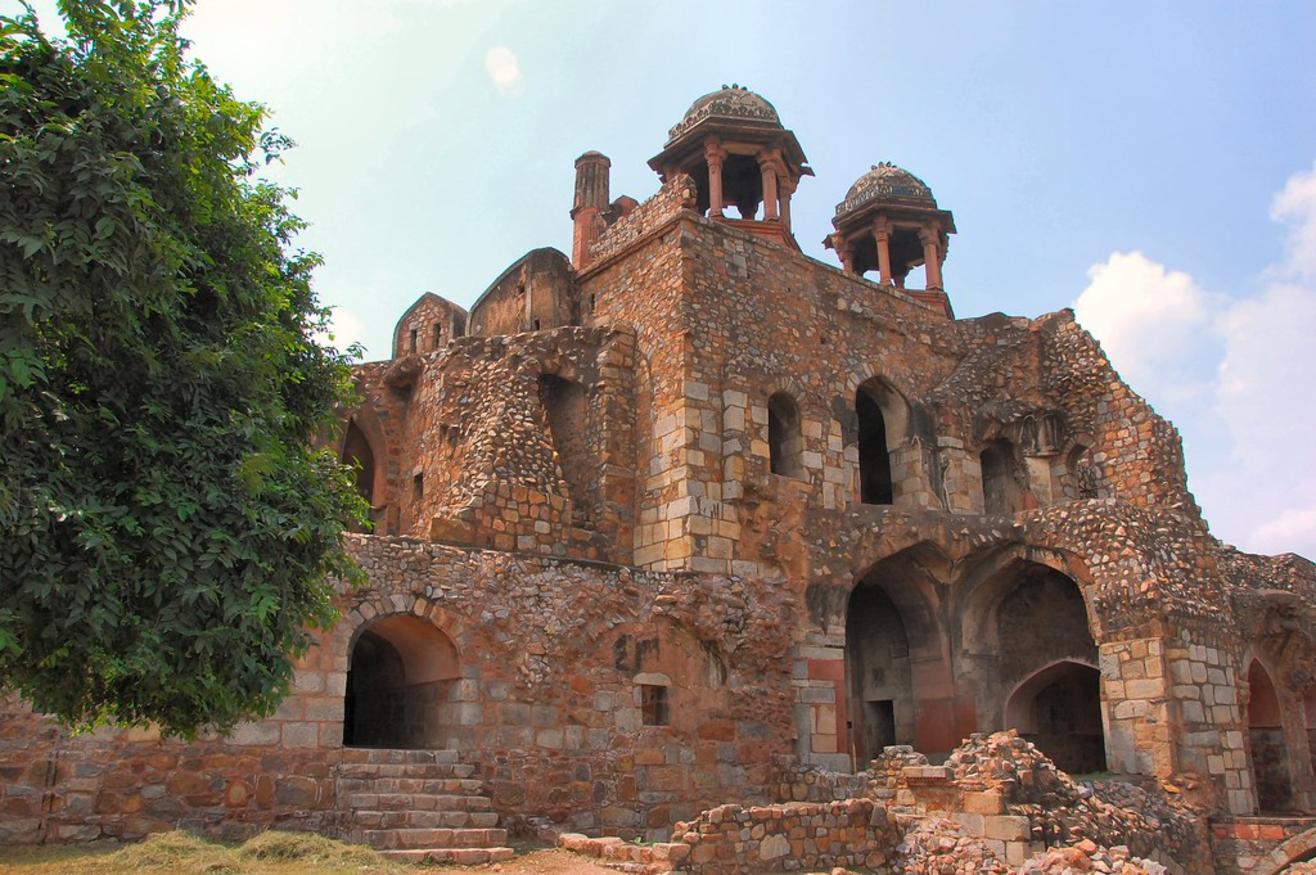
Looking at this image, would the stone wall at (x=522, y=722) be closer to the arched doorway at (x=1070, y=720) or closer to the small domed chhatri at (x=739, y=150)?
the arched doorway at (x=1070, y=720)

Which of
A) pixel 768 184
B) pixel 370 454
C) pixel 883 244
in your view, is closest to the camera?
pixel 370 454

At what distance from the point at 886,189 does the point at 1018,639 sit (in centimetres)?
1128

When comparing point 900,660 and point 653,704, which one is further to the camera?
point 900,660

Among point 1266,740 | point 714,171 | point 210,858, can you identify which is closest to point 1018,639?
point 1266,740

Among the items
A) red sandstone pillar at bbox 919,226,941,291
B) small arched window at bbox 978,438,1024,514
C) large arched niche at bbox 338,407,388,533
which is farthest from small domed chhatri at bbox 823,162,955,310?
large arched niche at bbox 338,407,388,533

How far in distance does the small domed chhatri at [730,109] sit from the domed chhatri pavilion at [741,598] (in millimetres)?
73

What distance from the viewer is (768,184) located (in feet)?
69.8

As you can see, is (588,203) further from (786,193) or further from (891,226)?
(891,226)

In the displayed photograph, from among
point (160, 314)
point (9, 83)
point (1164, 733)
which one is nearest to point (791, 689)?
point (1164, 733)

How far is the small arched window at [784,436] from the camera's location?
1819cm

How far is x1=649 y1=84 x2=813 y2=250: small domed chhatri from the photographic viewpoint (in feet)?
69.4

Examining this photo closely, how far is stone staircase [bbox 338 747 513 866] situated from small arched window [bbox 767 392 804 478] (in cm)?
763

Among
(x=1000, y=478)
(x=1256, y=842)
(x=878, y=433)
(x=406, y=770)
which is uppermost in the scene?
(x=878, y=433)

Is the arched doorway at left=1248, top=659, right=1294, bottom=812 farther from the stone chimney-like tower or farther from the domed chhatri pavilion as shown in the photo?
the stone chimney-like tower
